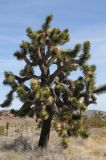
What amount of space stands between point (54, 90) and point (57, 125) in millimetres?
1749

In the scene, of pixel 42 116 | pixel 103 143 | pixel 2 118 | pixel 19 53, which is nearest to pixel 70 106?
pixel 42 116

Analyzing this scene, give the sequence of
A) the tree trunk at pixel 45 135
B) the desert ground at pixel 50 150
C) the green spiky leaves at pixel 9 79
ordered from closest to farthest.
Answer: the desert ground at pixel 50 150
the green spiky leaves at pixel 9 79
the tree trunk at pixel 45 135

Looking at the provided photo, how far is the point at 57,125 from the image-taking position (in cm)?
1595

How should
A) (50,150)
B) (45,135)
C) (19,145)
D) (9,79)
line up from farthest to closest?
(19,145)
(45,135)
(50,150)
(9,79)

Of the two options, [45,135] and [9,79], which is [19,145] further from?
[9,79]

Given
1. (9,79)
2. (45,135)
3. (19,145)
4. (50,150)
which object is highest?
(9,79)

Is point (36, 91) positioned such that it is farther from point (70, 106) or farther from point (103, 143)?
point (103, 143)

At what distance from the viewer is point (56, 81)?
57.4 ft

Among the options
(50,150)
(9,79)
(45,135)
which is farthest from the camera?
(45,135)

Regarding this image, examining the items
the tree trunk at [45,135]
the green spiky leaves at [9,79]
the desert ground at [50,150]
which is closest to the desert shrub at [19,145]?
the desert ground at [50,150]

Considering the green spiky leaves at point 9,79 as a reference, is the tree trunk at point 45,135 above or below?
below

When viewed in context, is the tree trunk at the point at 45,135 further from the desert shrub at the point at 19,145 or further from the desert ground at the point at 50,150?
the desert shrub at the point at 19,145

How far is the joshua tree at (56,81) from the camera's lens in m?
16.1

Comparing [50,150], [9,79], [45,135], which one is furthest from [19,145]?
[9,79]
